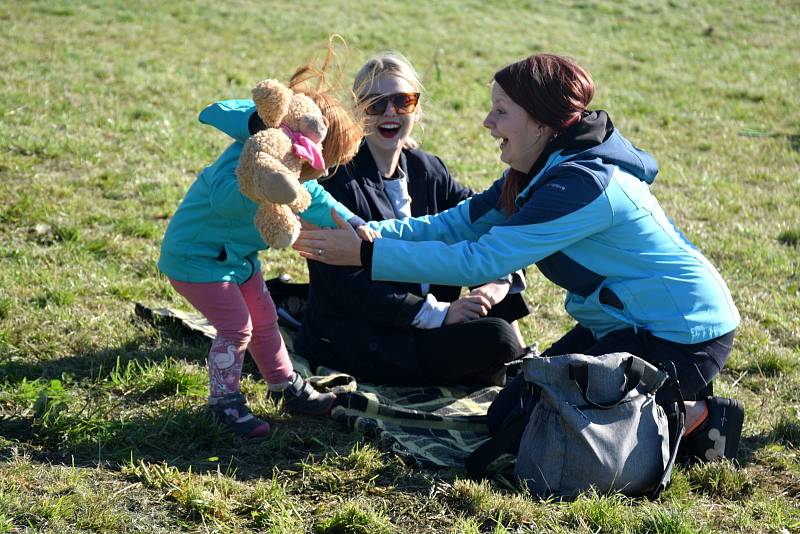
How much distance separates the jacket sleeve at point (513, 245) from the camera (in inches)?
147

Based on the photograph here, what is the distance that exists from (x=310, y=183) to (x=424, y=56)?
32.7 ft

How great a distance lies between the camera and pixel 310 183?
13.3 ft

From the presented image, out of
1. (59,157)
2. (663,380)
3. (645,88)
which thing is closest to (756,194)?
(645,88)

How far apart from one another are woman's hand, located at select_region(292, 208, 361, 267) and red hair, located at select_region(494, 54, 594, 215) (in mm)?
919

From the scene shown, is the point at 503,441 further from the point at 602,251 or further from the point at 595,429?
the point at 602,251

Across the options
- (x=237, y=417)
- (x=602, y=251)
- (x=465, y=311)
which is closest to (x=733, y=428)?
(x=602, y=251)

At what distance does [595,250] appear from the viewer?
3904 mm

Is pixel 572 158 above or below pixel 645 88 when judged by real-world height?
above

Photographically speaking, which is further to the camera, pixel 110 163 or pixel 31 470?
pixel 110 163

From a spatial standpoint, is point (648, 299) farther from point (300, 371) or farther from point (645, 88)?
point (645, 88)

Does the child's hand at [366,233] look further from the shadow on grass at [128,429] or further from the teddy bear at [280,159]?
the shadow on grass at [128,429]

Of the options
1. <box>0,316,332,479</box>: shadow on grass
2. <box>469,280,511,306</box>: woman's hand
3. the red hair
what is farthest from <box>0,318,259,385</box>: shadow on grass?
the red hair

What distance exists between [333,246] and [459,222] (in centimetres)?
95

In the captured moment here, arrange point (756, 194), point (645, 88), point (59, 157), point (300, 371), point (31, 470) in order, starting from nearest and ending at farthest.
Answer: point (31, 470), point (300, 371), point (59, 157), point (756, 194), point (645, 88)
